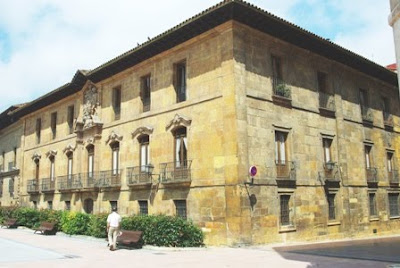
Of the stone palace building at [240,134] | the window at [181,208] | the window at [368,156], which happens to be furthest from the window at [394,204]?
the window at [181,208]

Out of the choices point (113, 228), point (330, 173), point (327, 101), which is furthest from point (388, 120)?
point (113, 228)

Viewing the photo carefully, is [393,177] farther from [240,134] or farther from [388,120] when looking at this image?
[240,134]

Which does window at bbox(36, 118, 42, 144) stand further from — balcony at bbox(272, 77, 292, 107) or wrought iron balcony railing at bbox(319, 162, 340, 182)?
wrought iron balcony railing at bbox(319, 162, 340, 182)

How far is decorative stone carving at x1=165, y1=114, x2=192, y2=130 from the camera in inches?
717

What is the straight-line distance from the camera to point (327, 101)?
69.0 feet

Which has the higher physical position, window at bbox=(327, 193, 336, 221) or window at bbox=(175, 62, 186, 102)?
window at bbox=(175, 62, 186, 102)

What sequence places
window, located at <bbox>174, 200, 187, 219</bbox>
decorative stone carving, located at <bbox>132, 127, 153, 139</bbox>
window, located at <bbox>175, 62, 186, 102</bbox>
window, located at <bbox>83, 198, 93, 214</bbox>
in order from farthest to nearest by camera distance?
window, located at <bbox>83, 198, 93, 214</bbox> → decorative stone carving, located at <bbox>132, 127, 153, 139</bbox> → window, located at <bbox>175, 62, 186, 102</bbox> → window, located at <bbox>174, 200, 187, 219</bbox>

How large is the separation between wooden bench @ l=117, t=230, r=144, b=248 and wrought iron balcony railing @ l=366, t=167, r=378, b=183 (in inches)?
526

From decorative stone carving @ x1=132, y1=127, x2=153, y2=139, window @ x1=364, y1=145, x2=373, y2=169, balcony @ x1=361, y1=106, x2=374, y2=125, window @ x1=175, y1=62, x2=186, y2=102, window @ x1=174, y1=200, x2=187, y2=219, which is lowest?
Answer: window @ x1=174, y1=200, x2=187, y2=219

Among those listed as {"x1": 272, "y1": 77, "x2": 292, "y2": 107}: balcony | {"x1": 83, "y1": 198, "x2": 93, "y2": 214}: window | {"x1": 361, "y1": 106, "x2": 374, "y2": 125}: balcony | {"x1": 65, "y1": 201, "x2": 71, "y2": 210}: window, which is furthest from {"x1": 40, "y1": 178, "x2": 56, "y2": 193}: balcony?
{"x1": 361, "y1": 106, "x2": 374, "y2": 125}: balcony

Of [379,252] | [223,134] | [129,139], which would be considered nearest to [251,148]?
[223,134]

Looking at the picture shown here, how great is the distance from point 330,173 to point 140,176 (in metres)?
9.18

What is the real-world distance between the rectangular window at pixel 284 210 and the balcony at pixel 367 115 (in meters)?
8.40

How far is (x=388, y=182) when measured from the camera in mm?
24141
